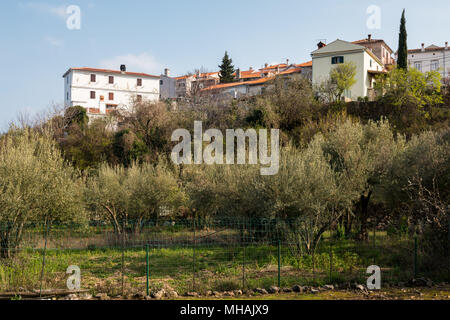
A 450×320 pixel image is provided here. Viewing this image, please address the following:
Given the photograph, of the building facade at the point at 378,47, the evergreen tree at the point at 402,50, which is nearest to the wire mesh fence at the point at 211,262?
the evergreen tree at the point at 402,50

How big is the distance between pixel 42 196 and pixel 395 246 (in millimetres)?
14015

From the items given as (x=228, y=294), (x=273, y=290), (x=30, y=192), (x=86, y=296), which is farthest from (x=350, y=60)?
(x=86, y=296)

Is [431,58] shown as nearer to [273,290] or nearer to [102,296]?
[273,290]

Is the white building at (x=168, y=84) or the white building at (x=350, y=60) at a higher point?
the white building at (x=168, y=84)

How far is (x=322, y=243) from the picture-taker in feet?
55.9

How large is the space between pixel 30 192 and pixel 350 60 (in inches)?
1695

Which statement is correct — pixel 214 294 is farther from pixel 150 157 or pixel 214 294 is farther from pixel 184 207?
pixel 150 157

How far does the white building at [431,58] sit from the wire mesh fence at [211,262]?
5951 centimetres

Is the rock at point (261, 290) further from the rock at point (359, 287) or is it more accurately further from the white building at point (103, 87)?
the white building at point (103, 87)

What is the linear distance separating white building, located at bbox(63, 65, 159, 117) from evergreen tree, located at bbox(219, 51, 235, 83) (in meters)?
12.8

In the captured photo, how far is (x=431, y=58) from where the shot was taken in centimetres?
6975

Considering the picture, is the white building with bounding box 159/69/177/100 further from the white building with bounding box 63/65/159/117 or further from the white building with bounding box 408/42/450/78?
the white building with bounding box 408/42/450/78
